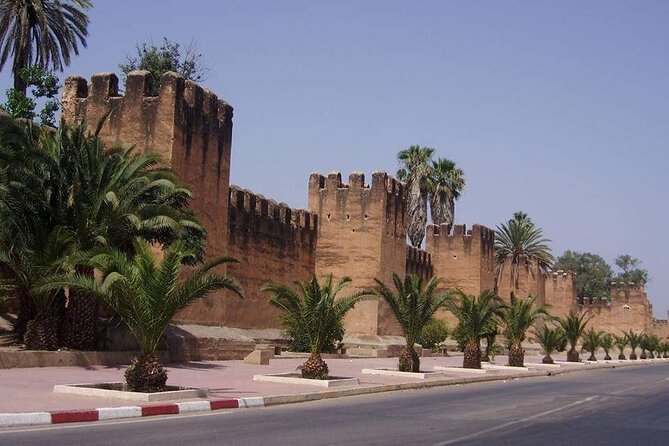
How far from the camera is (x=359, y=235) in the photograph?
3803cm

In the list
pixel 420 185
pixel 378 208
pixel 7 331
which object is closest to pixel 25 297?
pixel 7 331

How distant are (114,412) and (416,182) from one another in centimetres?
4927

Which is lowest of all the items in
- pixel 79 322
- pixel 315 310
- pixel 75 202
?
pixel 79 322

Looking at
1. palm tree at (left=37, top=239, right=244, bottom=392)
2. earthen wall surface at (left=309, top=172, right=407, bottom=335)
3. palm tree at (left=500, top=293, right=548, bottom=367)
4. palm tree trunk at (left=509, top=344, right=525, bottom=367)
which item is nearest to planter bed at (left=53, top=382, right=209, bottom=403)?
palm tree at (left=37, top=239, right=244, bottom=392)

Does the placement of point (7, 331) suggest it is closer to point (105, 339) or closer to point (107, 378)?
point (105, 339)

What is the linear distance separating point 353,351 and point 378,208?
7167 mm

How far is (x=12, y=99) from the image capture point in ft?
110

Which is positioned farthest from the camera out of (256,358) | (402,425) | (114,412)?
(256,358)

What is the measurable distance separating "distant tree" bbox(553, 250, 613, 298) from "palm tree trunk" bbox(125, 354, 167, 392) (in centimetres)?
9396

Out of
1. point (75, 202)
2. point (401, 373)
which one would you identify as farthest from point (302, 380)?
point (75, 202)

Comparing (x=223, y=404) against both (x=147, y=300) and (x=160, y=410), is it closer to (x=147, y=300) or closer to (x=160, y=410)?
(x=160, y=410)

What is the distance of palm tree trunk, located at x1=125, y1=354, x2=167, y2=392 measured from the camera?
13531 millimetres

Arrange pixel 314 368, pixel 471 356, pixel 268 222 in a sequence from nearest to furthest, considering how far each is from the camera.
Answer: pixel 314 368, pixel 471 356, pixel 268 222

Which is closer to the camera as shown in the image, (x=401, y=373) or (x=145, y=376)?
(x=145, y=376)
